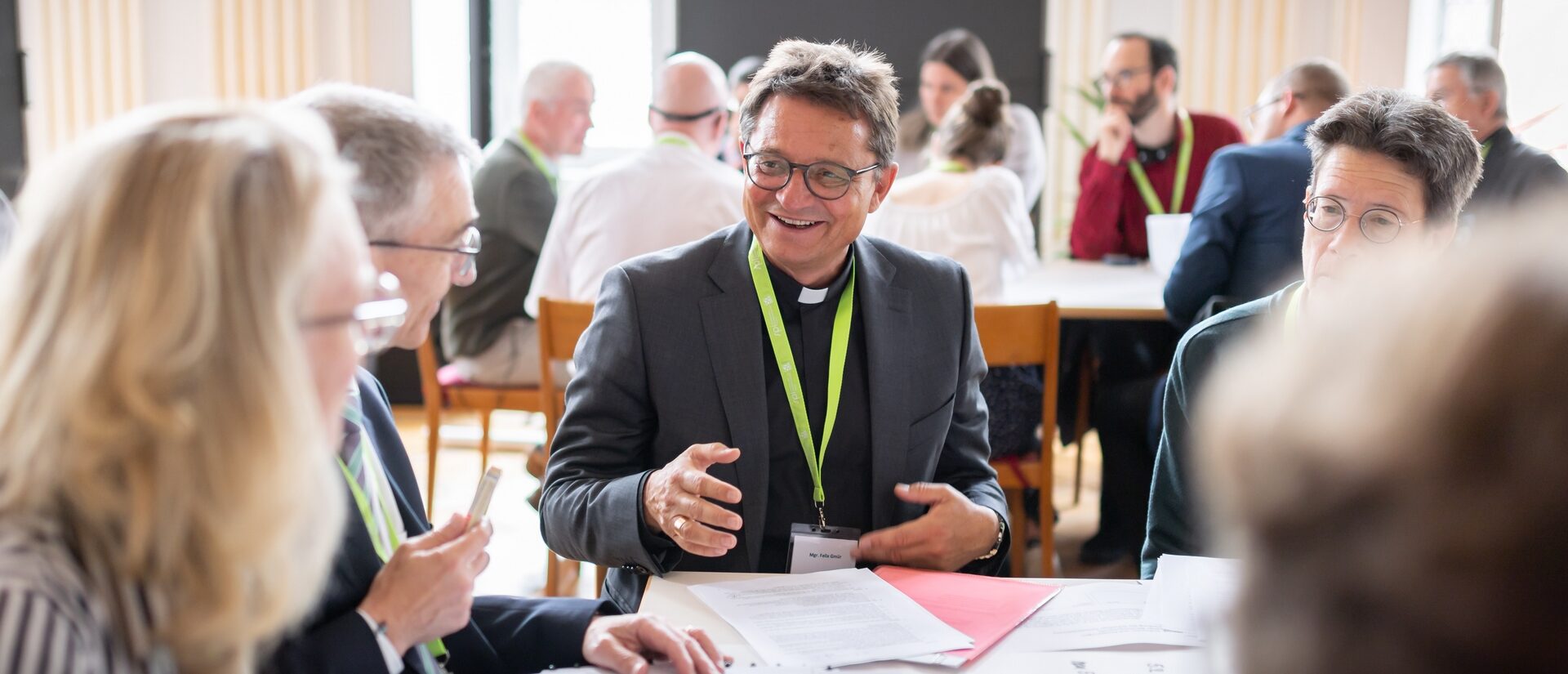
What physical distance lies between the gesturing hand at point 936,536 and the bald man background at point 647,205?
2.03 m

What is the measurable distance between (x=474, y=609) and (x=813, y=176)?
0.90m

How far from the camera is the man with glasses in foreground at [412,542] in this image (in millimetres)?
1252

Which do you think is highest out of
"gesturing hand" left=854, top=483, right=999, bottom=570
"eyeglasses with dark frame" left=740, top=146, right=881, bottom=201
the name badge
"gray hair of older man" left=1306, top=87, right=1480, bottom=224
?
"gray hair of older man" left=1306, top=87, right=1480, bottom=224

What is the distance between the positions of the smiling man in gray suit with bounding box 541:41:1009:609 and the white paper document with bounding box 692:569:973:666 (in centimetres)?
20

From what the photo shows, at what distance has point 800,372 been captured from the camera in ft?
6.63

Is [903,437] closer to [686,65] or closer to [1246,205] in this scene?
[1246,205]

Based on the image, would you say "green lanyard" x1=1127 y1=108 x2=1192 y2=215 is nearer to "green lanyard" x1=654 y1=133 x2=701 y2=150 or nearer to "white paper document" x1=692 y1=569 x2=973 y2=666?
"green lanyard" x1=654 y1=133 x2=701 y2=150

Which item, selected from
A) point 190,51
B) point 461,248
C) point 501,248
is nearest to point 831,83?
point 461,248

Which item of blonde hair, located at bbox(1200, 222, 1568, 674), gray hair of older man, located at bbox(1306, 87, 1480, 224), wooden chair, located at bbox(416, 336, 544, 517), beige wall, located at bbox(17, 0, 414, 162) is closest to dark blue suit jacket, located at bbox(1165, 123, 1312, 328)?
gray hair of older man, located at bbox(1306, 87, 1480, 224)

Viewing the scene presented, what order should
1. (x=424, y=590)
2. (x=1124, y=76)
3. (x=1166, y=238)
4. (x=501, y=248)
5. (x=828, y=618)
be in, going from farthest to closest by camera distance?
1. (x=1124, y=76)
2. (x=501, y=248)
3. (x=1166, y=238)
4. (x=828, y=618)
5. (x=424, y=590)

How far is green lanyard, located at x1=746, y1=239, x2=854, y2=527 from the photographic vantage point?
1.96 metres

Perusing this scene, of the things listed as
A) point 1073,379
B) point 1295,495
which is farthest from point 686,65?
point 1295,495

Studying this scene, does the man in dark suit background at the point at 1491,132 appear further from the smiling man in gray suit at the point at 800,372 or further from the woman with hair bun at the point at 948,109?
the smiling man in gray suit at the point at 800,372

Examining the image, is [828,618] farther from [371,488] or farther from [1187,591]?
[371,488]
